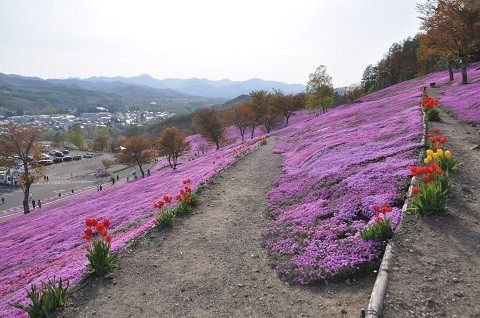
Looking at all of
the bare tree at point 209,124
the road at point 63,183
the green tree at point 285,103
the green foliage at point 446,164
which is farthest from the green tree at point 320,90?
the green foliage at point 446,164

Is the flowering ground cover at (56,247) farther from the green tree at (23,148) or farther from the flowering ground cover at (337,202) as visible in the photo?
the green tree at (23,148)

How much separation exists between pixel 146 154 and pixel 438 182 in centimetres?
6605

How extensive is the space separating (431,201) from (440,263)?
2504 mm

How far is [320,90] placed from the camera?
7938cm

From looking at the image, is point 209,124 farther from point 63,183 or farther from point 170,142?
point 63,183

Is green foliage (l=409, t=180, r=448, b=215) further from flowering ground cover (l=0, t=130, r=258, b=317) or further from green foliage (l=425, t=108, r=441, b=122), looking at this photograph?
green foliage (l=425, t=108, r=441, b=122)

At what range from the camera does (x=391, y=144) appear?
806 inches

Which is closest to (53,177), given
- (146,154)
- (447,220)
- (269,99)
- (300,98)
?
(146,154)

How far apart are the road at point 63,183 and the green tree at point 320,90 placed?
4375 centimetres

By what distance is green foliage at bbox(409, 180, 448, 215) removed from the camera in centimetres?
1084

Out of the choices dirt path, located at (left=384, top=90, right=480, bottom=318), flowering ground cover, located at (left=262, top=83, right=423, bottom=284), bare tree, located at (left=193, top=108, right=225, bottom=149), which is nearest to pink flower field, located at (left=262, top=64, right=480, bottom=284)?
flowering ground cover, located at (left=262, top=83, right=423, bottom=284)

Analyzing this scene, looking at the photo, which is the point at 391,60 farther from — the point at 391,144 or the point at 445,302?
the point at 445,302

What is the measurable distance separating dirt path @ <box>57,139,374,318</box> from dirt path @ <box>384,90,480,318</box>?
40.7 inches

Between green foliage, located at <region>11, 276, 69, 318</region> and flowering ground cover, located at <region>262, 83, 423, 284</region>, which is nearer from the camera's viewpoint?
green foliage, located at <region>11, 276, 69, 318</region>
